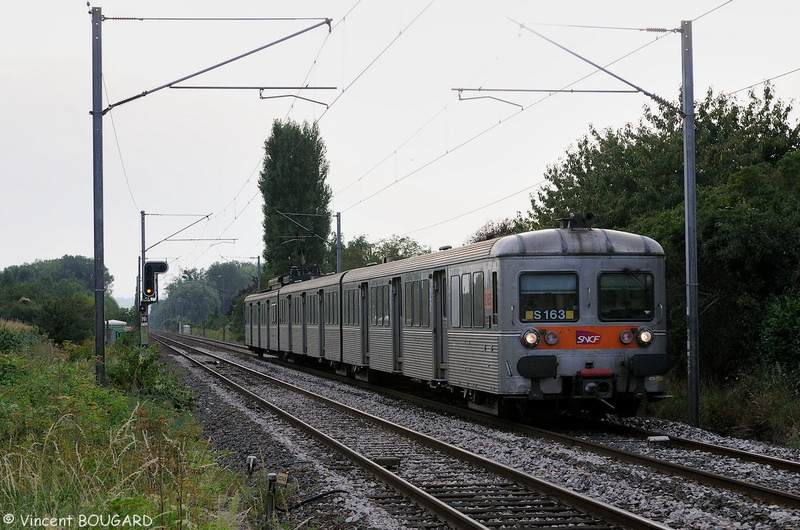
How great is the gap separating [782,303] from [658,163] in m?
14.4

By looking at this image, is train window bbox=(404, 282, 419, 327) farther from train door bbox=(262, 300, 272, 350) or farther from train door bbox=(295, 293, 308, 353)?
train door bbox=(262, 300, 272, 350)

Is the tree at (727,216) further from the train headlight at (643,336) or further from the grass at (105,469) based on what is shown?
the grass at (105,469)

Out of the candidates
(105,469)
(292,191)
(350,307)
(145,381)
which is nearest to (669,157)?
(350,307)

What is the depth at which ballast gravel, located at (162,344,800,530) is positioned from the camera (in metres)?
8.29

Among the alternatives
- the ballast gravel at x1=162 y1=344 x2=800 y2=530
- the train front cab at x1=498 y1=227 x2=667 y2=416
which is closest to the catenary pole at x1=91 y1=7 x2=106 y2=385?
the ballast gravel at x1=162 y1=344 x2=800 y2=530

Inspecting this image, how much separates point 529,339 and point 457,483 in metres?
4.45

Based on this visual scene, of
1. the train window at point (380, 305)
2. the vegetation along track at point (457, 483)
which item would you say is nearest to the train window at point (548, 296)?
the vegetation along track at point (457, 483)

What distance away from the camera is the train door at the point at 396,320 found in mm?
20906

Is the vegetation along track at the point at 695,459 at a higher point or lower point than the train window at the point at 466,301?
lower

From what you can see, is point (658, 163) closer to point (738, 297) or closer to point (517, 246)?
point (738, 297)

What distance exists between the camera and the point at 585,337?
1440 centimetres

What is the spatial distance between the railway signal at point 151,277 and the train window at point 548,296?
1059 cm

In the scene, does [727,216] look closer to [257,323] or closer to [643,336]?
[643,336]

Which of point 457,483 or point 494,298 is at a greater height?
point 494,298
